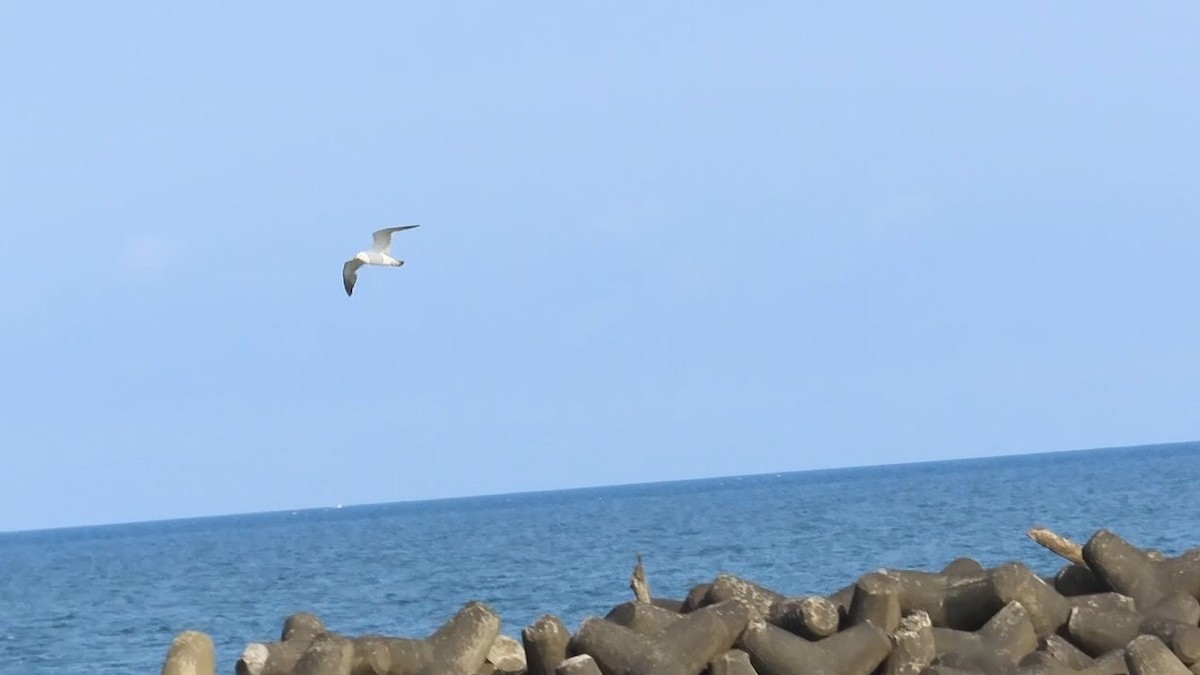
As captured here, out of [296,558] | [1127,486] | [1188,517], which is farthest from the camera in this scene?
[1127,486]

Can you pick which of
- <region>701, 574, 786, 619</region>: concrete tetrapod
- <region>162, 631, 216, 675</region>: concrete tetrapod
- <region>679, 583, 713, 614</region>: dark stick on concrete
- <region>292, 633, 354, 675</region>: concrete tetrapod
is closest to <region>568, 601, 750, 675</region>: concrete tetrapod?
<region>701, 574, 786, 619</region>: concrete tetrapod

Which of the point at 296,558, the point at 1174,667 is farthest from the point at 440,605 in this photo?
the point at 296,558

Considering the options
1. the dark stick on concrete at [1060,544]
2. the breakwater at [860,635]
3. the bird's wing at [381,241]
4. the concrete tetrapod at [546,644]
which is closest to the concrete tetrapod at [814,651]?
the breakwater at [860,635]

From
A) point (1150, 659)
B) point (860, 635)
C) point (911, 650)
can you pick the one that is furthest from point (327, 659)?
point (1150, 659)

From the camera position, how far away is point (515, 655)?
9.92 meters

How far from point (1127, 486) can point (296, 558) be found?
28.5 meters

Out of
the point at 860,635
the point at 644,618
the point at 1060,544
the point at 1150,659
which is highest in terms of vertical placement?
the point at 1060,544

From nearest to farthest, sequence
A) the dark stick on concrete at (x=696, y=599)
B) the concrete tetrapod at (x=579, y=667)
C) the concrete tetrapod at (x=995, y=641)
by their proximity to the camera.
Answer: the concrete tetrapod at (x=579, y=667) < the concrete tetrapod at (x=995, y=641) < the dark stick on concrete at (x=696, y=599)

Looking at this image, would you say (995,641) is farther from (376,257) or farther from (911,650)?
(376,257)

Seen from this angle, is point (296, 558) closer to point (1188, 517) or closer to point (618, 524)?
point (618, 524)

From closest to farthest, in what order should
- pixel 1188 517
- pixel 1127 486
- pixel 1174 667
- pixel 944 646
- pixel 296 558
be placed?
pixel 1174 667 < pixel 944 646 < pixel 1188 517 < pixel 296 558 < pixel 1127 486

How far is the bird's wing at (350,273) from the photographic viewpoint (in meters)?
19.9

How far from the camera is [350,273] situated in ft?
65.9

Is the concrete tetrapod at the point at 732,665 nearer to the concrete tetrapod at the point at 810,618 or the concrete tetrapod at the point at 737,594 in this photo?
the concrete tetrapod at the point at 810,618
